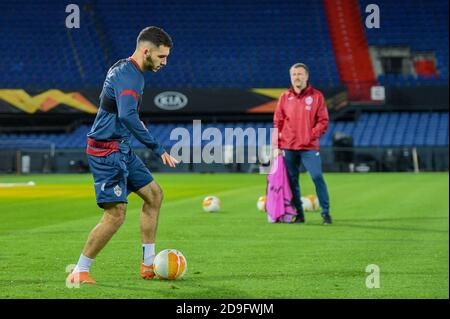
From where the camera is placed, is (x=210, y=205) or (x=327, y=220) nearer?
(x=327, y=220)

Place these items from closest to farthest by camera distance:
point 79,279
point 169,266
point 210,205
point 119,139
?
point 79,279 < point 119,139 < point 169,266 < point 210,205

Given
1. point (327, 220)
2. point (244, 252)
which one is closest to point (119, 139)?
point (244, 252)

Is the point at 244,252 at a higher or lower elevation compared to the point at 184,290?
higher

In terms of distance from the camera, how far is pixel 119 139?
6.34 metres

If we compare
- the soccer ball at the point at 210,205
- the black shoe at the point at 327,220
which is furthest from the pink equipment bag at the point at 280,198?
the soccer ball at the point at 210,205

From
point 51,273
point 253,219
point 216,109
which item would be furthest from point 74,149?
point 51,273

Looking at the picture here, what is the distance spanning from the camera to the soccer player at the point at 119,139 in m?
6.08

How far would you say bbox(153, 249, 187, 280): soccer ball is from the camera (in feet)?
21.4

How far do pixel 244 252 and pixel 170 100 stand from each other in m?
29.5

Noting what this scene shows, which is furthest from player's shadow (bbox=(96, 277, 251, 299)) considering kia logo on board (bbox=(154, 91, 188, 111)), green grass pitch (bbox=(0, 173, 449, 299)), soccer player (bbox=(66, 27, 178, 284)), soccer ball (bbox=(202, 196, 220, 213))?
kia logo on board (bbox=(154, 91, 188, 111))

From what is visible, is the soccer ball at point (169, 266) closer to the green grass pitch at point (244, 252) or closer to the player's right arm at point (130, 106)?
the green grass pitch at point (244, 252)

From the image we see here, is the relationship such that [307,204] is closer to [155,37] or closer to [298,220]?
[298,220]

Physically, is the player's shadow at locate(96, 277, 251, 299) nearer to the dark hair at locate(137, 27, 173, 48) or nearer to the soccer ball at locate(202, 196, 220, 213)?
the dark hair at locate(137, 27, 173, 48)
